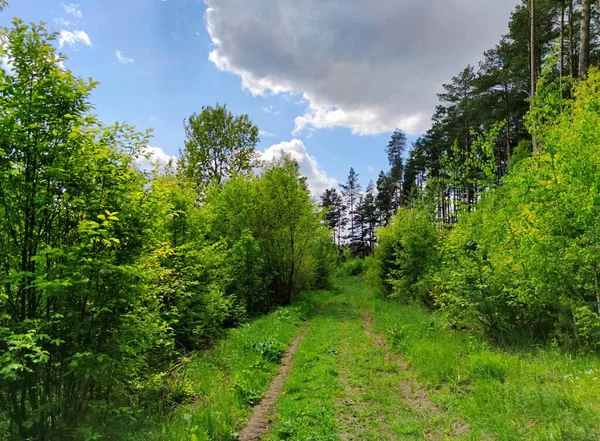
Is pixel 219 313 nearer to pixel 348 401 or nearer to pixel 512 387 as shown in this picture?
pixel 348 401

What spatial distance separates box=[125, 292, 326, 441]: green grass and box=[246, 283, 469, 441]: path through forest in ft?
1.00

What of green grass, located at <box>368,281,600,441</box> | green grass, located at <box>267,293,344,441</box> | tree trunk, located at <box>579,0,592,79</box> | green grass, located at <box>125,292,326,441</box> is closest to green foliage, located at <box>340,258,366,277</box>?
green grass, located at <box>125,292,326,441</box>

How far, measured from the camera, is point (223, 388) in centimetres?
625

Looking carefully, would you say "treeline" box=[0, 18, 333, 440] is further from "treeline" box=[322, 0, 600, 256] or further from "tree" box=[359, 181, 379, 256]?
"tree" box=[359, 181, 379, 256]

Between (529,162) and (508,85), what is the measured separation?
19.9 meters

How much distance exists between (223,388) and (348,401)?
7.77 ft

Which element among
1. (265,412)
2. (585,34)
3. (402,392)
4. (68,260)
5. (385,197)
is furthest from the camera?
(385,197)

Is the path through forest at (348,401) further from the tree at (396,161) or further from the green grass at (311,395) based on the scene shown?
the tree at (396,161)

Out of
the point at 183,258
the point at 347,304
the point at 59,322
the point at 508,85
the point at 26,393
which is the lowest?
the point at 347,304

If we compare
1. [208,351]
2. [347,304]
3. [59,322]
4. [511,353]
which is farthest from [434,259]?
[59,322]

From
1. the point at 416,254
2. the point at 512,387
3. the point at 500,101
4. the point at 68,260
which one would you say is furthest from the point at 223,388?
the point at 500,101

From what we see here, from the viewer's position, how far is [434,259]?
15.4 meters

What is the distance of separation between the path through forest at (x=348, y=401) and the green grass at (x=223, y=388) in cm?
31

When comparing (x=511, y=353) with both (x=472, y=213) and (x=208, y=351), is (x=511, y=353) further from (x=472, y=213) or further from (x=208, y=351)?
(x=208, y=351)
